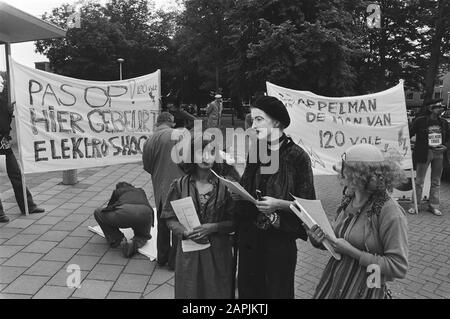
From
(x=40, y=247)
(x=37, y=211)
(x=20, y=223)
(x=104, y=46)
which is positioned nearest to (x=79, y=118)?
(x=37, y=211)

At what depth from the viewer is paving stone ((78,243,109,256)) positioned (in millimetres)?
4484

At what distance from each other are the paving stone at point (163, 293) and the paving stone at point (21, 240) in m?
1.95

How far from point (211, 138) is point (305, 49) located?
14.4 m

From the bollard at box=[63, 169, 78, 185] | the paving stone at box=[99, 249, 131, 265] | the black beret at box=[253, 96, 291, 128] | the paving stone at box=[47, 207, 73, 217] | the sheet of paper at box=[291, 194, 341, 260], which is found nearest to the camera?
the sheet of paper at box=[291, 194, 341, 260]

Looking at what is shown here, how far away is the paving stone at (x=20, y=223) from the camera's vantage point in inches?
208

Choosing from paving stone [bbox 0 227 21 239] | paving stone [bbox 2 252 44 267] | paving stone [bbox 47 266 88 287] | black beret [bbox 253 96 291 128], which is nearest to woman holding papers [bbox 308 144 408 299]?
black beret [bbox 253 96 291 128]

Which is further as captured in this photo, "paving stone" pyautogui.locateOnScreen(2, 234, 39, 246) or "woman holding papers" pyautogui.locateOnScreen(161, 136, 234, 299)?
"paving stone" pyautogui.locateOnScreen(2, 234, 39, 246)

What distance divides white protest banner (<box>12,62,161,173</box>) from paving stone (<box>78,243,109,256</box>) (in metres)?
1.32

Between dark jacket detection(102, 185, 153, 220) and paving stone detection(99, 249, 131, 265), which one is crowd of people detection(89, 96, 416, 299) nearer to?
paving stone detection(99, 249, 131, 265)

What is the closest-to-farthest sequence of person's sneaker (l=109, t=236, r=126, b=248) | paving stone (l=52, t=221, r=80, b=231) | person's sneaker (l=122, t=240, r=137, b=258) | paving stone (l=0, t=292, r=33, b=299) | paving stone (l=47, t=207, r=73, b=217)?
paving stone (l=0, t=292, r=33, b=299) < person's sneaker (l=122, t=240, r=137, b=258) < person's sneaker (l=109, t=236, r=126, b=248) < paving stone (l=52, t=221, r=80, b=231) < paving stone (l=47, t=207, r=73, b=217)

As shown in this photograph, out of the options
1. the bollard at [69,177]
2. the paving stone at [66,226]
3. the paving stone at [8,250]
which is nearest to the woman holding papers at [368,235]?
the paving stone at [8,250]

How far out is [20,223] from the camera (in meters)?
5.39
